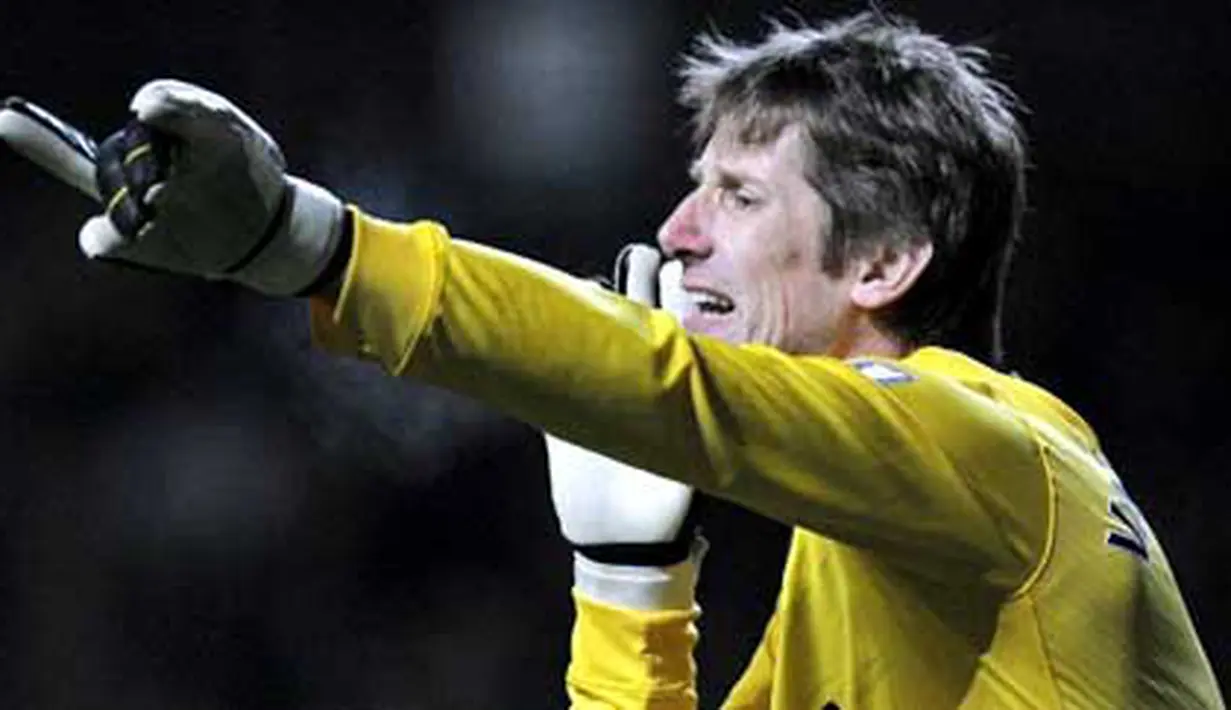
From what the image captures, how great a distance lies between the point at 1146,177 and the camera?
2.13m

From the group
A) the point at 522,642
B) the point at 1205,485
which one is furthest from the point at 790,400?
the point at 1205,485

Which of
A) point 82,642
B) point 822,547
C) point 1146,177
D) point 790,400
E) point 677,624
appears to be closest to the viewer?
point 790,400

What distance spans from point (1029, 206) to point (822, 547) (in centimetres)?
120

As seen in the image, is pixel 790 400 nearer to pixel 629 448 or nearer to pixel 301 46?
pixel 629 448

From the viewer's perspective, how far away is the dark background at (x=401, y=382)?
78.8 inches

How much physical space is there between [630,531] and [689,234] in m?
0.19

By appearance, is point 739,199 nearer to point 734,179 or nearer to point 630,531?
point 734,179

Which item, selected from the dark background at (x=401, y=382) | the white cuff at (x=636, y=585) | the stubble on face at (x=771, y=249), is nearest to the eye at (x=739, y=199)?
the stubble on face at (x=771, y=249)

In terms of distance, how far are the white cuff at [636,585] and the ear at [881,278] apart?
7.7 inches

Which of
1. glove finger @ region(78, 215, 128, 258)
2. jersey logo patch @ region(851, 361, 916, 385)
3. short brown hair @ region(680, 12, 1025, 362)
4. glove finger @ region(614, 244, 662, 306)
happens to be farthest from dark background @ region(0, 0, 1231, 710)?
glove finger @ region(78, 215, 128, 258)

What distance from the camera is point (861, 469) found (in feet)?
2.51

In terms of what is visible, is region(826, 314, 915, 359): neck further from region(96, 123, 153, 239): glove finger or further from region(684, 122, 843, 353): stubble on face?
region(96, 123, 153, 239): glove finger

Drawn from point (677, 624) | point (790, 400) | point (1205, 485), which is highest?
point (790, 400)

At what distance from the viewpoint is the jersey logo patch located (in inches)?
31.1
